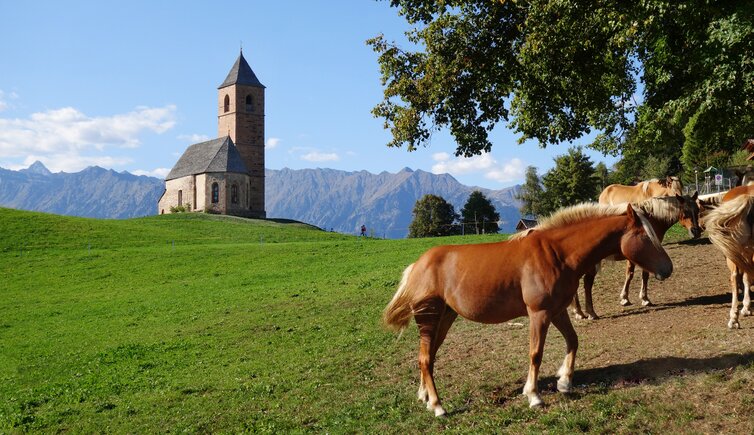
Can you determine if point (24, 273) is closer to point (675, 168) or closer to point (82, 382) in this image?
point (82, 382)

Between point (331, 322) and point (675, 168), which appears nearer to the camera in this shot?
point (331, 322)

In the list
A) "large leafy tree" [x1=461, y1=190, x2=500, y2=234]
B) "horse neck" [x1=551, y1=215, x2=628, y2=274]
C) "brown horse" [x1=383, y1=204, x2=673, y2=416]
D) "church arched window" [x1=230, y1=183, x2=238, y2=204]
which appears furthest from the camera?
"church arched window" [x1=230, y1=183, x2=238, y2=204]

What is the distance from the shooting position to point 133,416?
12.6 metres

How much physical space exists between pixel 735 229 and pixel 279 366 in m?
9.92

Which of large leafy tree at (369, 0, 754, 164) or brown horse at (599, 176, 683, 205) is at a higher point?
large leafy tree at (369, 0, 754, 164)

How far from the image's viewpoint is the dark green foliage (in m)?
113

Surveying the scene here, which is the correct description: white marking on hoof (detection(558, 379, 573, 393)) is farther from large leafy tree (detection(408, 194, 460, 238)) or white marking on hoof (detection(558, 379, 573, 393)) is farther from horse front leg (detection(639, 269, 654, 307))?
large leafy tree (detection(408, 194, 460, 238))

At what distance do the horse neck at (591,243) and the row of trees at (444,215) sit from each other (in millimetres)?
96623

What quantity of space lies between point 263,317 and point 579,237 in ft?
48.8

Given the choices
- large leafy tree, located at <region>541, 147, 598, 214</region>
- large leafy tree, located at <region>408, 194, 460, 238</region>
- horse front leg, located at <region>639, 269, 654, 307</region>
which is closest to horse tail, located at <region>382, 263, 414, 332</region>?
horse front leg, located at <region>639, 269, 654, 307</region>

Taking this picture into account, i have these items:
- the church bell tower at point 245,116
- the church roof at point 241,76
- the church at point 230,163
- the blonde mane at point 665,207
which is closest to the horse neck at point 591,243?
the blonde mane at point 665,207

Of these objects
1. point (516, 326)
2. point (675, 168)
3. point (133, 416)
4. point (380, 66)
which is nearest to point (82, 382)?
point (133, 416)

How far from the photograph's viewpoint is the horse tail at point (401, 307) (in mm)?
9625

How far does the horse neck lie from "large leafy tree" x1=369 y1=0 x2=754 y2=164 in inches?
262
